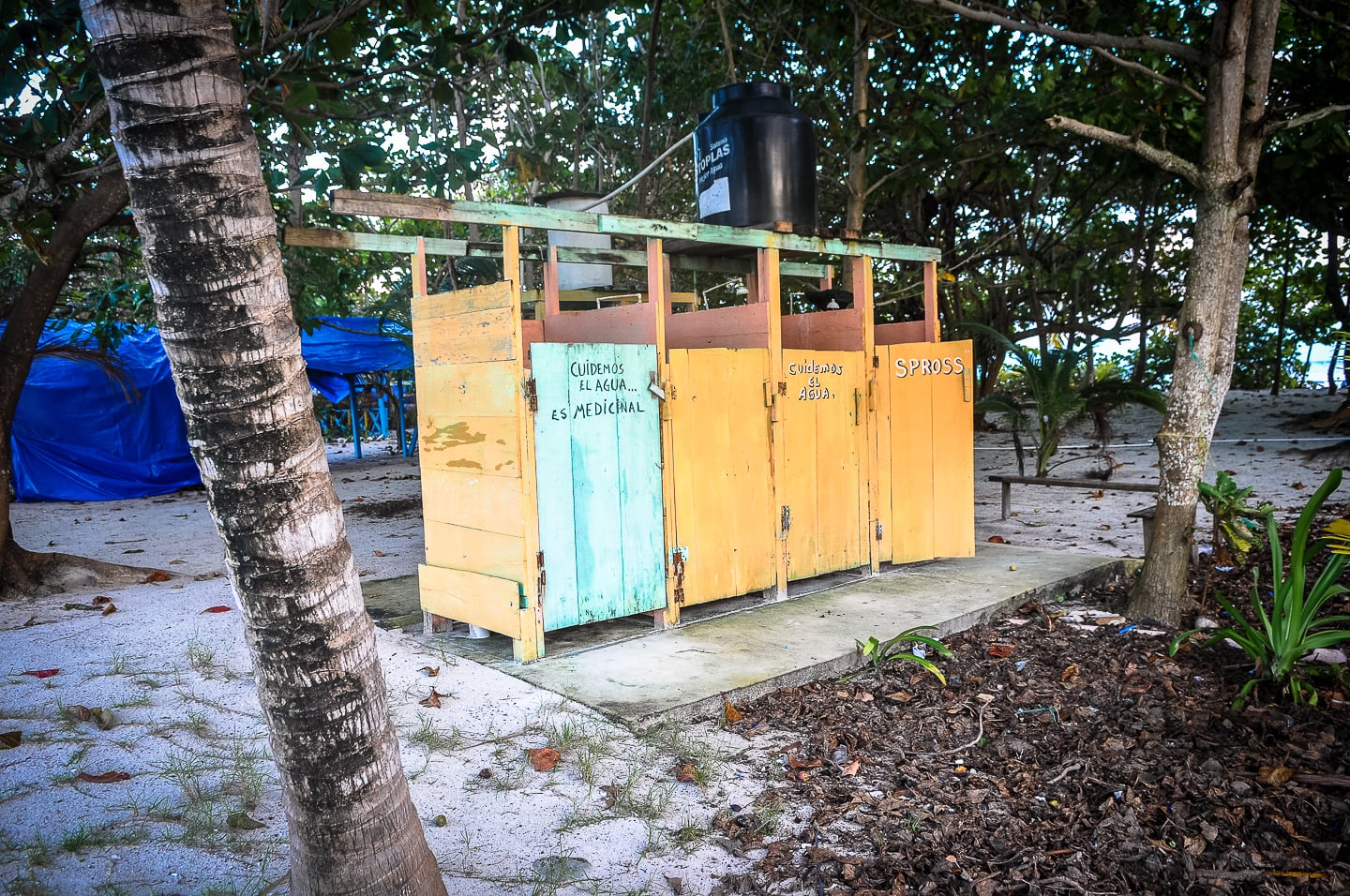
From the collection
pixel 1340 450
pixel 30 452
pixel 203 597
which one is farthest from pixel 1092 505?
pixel 30 452

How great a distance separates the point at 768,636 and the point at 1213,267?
9.50ft

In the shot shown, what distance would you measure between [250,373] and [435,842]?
173cm

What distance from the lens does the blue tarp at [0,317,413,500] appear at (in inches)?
526

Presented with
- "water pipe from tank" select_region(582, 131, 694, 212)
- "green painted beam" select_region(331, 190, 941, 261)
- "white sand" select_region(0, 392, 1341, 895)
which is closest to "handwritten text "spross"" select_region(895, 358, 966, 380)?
"green painted beam" select_region(331, 190, 941, 261)

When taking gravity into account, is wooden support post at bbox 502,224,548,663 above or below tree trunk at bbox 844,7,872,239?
below

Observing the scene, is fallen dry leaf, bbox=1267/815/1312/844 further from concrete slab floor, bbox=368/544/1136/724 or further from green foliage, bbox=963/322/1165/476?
green foliage, bbox=963/322/1165/476

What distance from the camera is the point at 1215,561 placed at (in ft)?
18.1

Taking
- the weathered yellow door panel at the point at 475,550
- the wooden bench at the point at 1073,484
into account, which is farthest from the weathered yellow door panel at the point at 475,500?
the wooden bench at the point at 1073,484

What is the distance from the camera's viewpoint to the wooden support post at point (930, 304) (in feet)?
21.1

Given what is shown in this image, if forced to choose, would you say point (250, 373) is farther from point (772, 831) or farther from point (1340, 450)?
point (1340, 450)

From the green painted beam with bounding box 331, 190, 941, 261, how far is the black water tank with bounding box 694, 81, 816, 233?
0.49ft

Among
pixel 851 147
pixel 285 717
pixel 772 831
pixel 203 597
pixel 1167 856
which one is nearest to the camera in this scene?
pixel 285 717

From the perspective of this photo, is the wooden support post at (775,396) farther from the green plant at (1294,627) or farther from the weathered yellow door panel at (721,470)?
the green plant at (1294,627)

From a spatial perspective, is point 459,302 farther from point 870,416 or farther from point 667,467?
point 870,416
